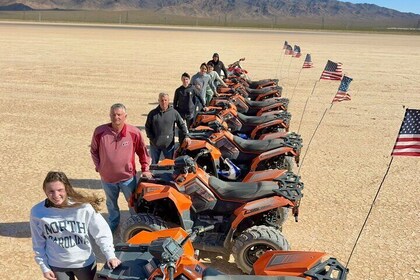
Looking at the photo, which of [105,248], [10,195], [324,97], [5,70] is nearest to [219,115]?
[10,195]

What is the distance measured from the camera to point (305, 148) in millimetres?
9570

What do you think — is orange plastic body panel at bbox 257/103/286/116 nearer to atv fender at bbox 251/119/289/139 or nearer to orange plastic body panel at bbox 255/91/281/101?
atv fender at bbox 251/119/289/139

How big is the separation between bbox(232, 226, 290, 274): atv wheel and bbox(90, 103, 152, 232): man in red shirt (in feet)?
4.46

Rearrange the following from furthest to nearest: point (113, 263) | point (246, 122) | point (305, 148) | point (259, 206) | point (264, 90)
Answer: point (264, 90), point (305, 148), point (246, 122), point (259, 206), point (113, 263)

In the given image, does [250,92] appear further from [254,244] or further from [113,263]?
[113,263]

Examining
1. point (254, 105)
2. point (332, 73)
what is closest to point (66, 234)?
point (254, 105)

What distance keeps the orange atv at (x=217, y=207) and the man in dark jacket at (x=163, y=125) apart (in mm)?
1480

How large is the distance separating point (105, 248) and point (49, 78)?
16727 mm

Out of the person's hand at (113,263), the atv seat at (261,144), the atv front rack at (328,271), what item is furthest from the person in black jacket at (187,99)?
the atv front rack at (328,271)

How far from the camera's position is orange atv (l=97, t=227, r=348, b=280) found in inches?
119

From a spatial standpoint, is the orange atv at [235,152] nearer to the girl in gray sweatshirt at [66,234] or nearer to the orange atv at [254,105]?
the orange atv at [254,105]

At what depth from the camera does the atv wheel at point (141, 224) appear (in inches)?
189

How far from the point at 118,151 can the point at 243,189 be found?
1561 millimetres

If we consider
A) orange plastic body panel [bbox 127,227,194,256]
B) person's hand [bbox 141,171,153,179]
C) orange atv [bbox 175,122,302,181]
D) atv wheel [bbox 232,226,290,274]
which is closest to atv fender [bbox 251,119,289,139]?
orange atv [bbox 175,122,302,181]
